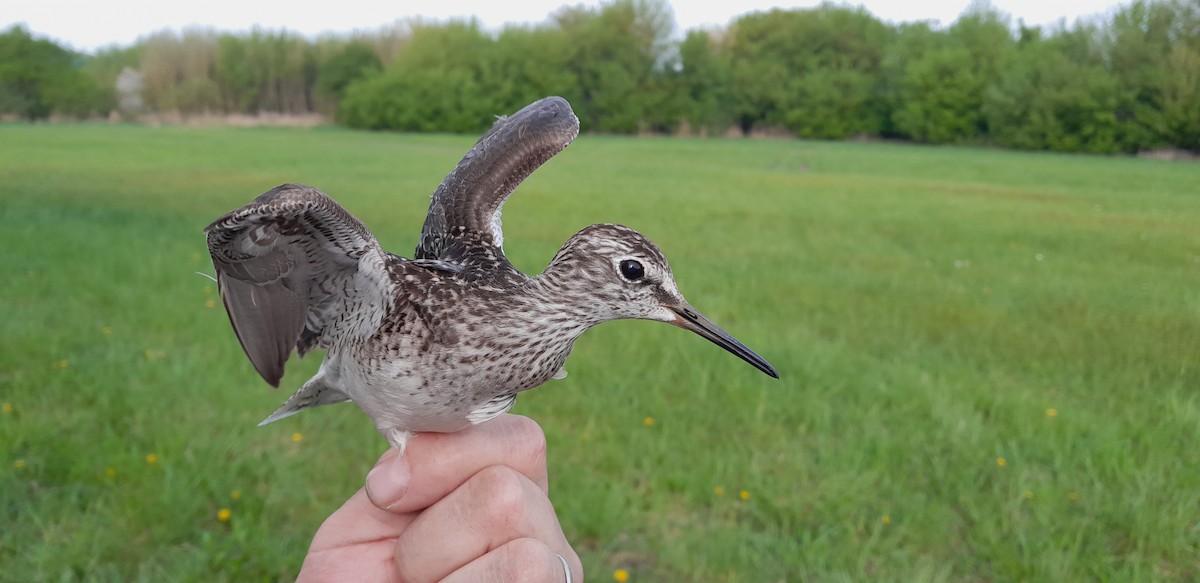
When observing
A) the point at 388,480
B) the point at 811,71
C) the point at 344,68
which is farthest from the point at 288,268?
the point at 344,68

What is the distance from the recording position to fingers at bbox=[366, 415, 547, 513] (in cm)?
266

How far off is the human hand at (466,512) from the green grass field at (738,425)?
269cm

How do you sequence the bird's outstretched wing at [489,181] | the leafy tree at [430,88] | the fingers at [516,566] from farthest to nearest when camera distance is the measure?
the leafy tree at [430,88], the bird's outstretched wing at [489,181], the fingers at [516,566]

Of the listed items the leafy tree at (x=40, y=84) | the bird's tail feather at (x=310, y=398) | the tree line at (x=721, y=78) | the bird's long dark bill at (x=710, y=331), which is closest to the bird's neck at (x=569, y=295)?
the bird's long dark bill at (x=710, y=331)

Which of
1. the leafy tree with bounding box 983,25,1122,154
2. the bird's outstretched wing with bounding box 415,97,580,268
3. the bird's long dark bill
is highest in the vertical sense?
the leafy tree with bounding box 983,25,1122,154

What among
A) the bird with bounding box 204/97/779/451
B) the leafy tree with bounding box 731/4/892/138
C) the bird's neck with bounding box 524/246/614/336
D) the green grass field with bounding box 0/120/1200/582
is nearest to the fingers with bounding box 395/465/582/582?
the bird with bounding box 204/97/779/451

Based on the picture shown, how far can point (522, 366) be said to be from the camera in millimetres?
2295

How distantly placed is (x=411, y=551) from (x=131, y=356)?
708 cm

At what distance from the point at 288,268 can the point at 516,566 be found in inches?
43.2

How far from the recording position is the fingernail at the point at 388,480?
2.64m

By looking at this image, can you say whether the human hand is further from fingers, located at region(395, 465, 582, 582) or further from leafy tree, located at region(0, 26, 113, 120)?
leafy tree, located at region(0, 26, 113, 120)

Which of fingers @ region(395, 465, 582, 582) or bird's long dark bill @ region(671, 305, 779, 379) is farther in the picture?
fingers @ region(395, 465, 582, 582)

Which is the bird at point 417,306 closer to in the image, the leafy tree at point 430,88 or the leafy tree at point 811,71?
the leafy tree at point 430,88

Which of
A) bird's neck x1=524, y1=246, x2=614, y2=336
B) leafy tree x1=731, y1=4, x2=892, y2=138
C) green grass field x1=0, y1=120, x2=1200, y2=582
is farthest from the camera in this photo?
leafy tree x1=731, y1=4, x2=892, y2=138
